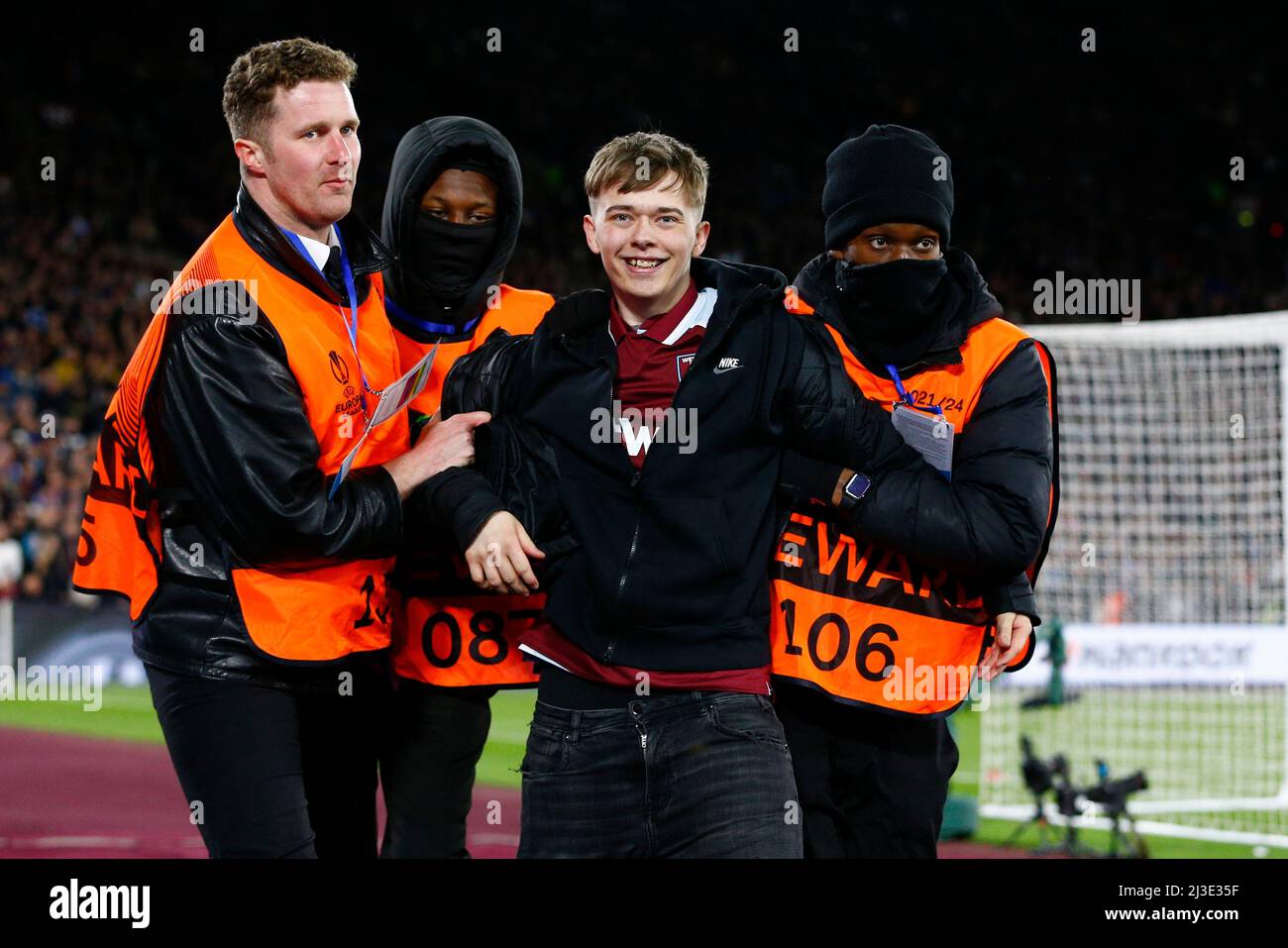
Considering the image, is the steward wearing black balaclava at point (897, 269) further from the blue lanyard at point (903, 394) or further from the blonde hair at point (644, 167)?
the blonde hair at point (644, 167)

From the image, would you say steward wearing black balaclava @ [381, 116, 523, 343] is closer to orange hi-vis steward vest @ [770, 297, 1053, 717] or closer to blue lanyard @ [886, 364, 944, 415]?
orange hi-vis steward vest @ [770, 297, 1053, 717]

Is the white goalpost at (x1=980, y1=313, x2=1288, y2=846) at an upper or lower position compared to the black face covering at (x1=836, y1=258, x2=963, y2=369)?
lower

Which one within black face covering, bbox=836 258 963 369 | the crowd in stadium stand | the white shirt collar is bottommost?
black face covering, bbox=836 258 963 369

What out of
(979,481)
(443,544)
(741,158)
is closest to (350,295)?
(443,544)

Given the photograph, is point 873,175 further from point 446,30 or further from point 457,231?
point 446,30

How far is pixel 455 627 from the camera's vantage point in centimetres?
375

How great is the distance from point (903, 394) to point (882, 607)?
50 centimetres

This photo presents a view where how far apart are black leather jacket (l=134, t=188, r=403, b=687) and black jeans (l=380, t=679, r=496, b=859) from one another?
438 mm

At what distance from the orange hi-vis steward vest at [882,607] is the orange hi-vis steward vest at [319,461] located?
0.98 m

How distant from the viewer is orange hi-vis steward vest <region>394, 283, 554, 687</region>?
12.3ft

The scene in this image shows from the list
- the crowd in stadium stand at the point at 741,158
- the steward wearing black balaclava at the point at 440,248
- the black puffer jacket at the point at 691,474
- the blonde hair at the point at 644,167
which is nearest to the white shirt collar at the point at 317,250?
the steward wearing black balaclava at the point at 440,248

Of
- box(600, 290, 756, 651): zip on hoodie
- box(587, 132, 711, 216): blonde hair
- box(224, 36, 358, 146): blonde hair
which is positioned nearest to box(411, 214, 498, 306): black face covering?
box(224, 36, 358, 146): blonde hair

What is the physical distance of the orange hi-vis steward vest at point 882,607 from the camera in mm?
3381

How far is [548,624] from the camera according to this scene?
326 cm
